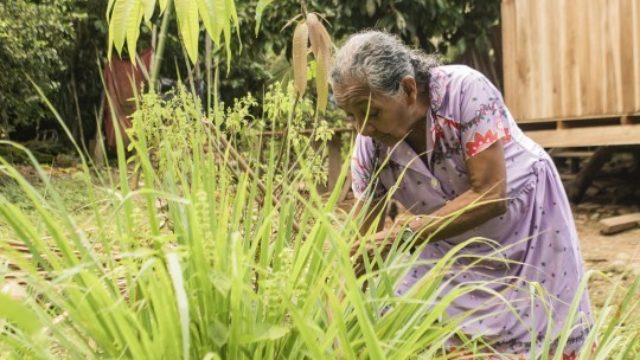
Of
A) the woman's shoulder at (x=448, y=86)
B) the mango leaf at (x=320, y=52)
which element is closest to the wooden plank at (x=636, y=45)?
the woman's shoulder at (x=448, y=86)

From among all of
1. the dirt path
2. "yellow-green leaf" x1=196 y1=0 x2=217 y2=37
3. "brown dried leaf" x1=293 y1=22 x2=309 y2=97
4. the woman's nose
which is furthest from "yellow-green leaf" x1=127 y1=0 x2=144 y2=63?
the dirt path

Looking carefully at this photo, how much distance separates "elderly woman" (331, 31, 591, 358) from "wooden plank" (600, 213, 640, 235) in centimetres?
504

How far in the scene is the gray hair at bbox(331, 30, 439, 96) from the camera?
210 cm

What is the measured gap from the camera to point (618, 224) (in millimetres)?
7172

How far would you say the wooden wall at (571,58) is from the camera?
7.26 m

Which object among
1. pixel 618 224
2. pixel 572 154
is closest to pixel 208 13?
pixel 618 224

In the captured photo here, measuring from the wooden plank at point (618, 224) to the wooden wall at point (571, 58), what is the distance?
932 millimetres

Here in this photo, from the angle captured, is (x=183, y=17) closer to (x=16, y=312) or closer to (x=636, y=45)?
(x=16, y=312)

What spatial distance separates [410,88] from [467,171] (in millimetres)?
293

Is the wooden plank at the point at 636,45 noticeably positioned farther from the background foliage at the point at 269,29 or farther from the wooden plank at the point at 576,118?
the background foliage at the point at 269,29

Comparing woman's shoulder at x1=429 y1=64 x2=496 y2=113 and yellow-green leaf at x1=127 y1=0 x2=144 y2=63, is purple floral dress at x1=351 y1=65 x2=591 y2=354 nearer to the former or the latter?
woman's shoulder at x1=429 y1=64 x2=496 y2=113

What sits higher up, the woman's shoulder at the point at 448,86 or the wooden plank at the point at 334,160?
the woman's shoulder at the point at 448,86

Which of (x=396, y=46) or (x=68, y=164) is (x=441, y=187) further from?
(x=68, y=164)

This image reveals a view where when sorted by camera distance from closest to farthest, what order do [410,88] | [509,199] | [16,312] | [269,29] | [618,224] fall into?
[16,312] < [410,88] < [509,199] < [618,224] < [269,29]
